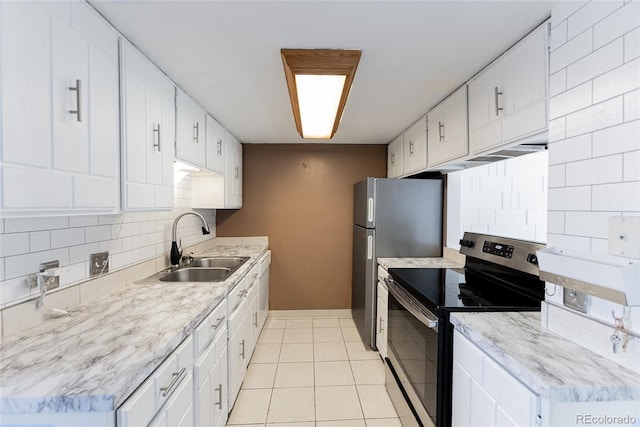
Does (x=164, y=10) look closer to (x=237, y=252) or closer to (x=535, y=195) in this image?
(x=237, y=252)

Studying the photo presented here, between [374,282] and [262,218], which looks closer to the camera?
[374,282]

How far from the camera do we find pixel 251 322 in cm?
261

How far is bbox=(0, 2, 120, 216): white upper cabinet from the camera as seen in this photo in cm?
87

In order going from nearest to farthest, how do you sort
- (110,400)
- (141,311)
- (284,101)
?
(110,400)
(141,311)
(284,101)

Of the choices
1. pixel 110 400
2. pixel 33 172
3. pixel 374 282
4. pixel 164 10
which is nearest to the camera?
pixel 110 400

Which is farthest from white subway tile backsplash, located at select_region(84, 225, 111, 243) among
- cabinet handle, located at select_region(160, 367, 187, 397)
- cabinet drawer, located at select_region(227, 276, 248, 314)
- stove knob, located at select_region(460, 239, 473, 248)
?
stove knob, located at select_region(460, 239, 473, 248)

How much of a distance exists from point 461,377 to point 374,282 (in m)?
1.57

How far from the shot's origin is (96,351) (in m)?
1.00

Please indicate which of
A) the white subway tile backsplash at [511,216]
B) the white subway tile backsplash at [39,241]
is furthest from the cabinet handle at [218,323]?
the white subway tile backsplash at [511,216]

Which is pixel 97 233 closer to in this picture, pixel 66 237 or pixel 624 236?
pixel 66 237

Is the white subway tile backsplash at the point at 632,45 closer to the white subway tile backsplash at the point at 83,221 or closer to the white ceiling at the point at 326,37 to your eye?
the white ceiling at the point at 326,37

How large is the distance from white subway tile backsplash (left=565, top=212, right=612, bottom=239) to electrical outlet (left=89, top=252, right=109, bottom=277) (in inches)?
87.4

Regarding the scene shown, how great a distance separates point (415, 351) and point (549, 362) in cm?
82

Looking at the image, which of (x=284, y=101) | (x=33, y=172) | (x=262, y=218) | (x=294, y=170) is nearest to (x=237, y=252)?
(x=262, y=218)
